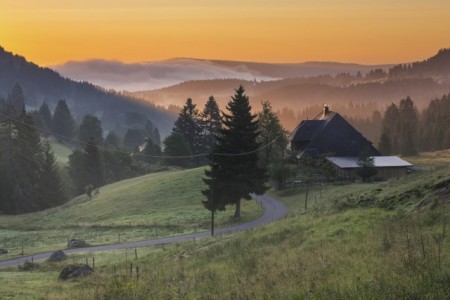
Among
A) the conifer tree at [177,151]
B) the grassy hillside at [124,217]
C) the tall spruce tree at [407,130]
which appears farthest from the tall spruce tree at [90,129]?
the tall spruce tree at [407,130]

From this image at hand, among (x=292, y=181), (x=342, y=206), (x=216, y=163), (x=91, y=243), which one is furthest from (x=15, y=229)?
(x=342, y=206)

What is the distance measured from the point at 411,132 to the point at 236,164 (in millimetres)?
104778

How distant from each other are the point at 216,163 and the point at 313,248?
37.6 meters

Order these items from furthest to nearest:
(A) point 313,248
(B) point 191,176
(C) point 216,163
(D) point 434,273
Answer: (B) point 191,176
(C) point 216,163
(A) point 313,248
(D) point 434,273

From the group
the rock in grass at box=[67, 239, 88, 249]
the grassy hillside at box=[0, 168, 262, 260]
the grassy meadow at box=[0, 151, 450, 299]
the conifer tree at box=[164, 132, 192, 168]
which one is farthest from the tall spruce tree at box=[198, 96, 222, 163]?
the grassy meadow at box=[0, 151, 450, 299]

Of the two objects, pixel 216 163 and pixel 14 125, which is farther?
pixel 14 125

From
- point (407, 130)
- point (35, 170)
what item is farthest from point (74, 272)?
point (407, 130)

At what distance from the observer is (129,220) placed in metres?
63.6

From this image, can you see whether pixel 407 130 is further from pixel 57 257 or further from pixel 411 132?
pixel 57 257

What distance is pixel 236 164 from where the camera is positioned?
178 ft

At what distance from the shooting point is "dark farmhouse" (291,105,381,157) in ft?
288

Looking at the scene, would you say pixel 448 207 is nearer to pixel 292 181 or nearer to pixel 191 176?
pixel 292 181

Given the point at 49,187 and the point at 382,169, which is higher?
the point at 382,169

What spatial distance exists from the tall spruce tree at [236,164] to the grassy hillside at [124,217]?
11.5 ft
